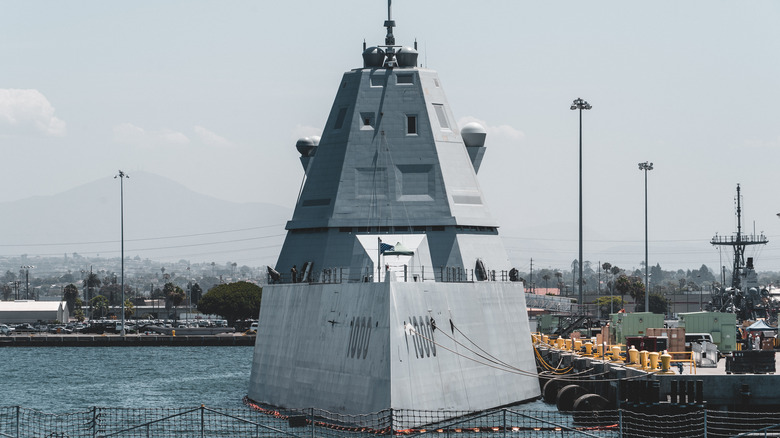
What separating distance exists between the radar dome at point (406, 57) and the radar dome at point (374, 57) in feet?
2.09

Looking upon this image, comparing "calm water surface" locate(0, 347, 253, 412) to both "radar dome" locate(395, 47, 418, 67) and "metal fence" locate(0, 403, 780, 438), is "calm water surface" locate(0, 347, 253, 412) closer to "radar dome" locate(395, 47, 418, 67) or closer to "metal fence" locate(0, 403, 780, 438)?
"metal fence" locate(0, 403, 780, 438)

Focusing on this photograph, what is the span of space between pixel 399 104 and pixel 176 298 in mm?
146388

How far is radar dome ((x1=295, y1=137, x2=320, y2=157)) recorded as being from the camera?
190 ft

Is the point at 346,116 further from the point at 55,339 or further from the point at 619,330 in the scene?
the point at 55,339

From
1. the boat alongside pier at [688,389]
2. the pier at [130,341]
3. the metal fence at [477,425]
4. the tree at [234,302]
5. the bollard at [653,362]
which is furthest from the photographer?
the tree at [234,302]


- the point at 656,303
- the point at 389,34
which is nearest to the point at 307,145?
the point at 389,34

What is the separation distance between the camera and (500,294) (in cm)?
4731

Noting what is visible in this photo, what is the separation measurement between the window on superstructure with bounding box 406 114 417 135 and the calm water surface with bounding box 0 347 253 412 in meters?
14.3

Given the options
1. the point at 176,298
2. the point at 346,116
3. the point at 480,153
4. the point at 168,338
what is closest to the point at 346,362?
the point at 346,116

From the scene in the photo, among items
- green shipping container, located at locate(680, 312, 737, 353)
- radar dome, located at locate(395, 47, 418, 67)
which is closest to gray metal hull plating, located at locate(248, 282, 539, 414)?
green shipping container, located at locate(680, 312, 737, 353)

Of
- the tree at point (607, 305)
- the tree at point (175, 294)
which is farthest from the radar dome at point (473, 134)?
the tree at point (175, 294)

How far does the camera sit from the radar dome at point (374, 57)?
163 ft

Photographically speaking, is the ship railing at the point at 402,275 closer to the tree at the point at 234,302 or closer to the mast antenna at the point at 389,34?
the mast antenna at the point at 389,34

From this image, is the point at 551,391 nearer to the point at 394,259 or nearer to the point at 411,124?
the point at 394,259
